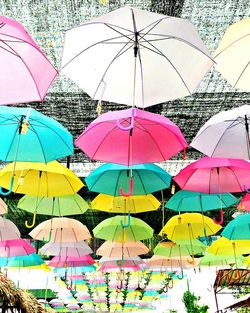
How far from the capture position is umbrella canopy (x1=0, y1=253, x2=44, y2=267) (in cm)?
770

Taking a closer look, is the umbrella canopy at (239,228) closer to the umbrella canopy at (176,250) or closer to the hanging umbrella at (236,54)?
the umbrella canopy at (176,250)

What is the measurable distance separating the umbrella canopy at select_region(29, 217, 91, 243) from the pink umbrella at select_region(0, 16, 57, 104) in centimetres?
346

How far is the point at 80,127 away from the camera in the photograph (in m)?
4.87

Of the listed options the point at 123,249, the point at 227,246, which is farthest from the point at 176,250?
the point at 123,249

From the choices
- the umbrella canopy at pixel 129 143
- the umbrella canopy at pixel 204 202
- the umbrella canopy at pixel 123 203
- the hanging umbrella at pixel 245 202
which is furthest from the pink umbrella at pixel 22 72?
the hanging umbrella at pixel 245 202

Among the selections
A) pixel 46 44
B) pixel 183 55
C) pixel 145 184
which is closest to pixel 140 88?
pixel 183 55

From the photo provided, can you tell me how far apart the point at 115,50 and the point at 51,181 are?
84.0 inches

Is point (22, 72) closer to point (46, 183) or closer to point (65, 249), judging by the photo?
point (46, 183)

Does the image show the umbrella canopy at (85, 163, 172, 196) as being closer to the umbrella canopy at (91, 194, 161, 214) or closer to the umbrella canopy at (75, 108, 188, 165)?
the umbrella canopy at (91, 194, 161, 214)

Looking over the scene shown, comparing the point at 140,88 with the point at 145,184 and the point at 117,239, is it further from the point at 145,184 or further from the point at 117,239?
the point at 117,239

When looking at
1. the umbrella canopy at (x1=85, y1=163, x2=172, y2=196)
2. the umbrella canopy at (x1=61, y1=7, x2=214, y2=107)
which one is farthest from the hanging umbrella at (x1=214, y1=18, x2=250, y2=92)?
the umbrella canopy at (x1=85, y1=163, x2=172, y2=196)

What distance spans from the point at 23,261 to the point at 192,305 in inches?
269

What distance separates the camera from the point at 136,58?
2.81m

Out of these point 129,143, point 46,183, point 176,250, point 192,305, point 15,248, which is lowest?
point 129,143
